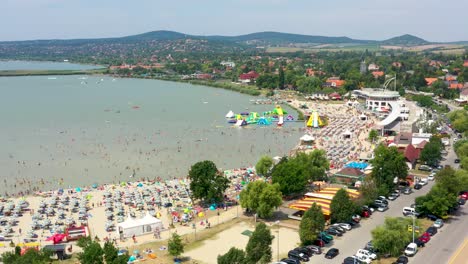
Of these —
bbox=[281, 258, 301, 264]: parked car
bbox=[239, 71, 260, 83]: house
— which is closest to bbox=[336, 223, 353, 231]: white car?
bbox=[281, 258, 301, 264]: parked car

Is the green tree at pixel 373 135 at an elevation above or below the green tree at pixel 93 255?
below

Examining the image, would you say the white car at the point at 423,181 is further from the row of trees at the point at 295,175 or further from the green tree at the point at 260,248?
the green tree at the point at 260,248

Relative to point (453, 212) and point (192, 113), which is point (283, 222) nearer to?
point (453, 212)

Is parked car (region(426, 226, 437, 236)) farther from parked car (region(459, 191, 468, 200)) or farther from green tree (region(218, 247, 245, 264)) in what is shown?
green tree (region(218, 247, 245, 264))

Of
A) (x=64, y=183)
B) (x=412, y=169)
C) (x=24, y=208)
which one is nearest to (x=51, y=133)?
(x=64, y=183)

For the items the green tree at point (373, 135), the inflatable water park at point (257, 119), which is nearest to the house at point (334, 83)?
the inflatable water park at point (257, 119)
